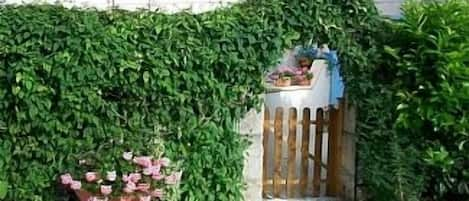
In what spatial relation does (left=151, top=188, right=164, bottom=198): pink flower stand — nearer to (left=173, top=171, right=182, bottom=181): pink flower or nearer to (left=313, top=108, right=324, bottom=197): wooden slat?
(left=173, top=171, right=182, bottom=181): pink flower

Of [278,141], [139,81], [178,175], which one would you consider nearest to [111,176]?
[178,175]

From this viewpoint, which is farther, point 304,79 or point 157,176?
point 304,79

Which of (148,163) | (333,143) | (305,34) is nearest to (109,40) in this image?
(148,163)

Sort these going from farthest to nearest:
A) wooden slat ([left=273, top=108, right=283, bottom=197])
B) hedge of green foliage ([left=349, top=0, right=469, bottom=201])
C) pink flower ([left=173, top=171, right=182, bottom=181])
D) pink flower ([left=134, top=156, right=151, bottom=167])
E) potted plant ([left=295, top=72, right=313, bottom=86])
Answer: potted plant ([left=295, top=72, right=313, bottom=86]), wooden slat ([left=273, top=108, right=283, bottom=197]), hedge of green foliage ([left=349, top=0, right=469, bottom=201]), pink flower ([left=173, top=171, right=182, bottom=181]), pink flower ([left=134, top=156, right=151, bottom=167])

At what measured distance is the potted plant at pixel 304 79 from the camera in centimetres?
852

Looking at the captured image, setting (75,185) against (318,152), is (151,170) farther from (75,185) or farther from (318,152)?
(318,152)

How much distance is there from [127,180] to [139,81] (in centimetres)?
62

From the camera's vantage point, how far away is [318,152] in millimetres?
5922

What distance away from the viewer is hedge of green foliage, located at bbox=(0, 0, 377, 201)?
4832 mm

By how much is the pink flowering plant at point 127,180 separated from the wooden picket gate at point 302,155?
3.72ft

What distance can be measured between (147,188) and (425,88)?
75.3 inches

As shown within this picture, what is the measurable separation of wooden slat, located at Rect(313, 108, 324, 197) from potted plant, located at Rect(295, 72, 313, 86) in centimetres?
259

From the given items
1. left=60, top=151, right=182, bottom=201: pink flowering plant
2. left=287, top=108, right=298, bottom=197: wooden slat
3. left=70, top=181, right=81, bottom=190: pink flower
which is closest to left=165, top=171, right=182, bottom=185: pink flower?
left=60, top=151, right=182, bottom=201: pink flowering plant

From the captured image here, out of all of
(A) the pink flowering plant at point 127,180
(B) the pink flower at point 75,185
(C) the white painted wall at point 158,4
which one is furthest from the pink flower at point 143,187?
(C) the white painted wall at point 158,4
